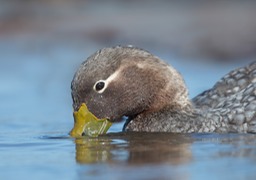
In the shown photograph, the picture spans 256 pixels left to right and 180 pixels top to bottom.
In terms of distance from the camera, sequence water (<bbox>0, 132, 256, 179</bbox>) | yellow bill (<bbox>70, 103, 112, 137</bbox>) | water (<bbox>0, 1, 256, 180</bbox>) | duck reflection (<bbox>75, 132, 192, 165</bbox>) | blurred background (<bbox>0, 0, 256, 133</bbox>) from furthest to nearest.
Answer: blurred background (<bbox>0, 0, 256, 133</bbox>) → yellow bill (<bbox>70, 103, 112, 137</bbox>) → duck reflection (<bbox>75, 132, 192, 165</bbox>) → water (<bbox>0, 1, 256, 180</bbox>) → water (<bbox>0, 132, 256, 179</bbox>)

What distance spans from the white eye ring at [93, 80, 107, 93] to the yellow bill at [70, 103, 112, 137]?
232mm

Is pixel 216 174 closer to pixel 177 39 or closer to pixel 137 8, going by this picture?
pixel 177 39

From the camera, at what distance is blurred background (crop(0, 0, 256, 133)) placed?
2006 cm

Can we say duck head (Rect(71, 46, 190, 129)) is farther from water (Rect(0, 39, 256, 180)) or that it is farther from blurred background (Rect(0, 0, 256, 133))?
blurred background (Rect(0, 0, 256, 133))

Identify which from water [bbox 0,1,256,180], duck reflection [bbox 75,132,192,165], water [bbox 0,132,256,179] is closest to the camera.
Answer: water [bbox 0,132,256,179]

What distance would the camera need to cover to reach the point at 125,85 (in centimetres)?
1314

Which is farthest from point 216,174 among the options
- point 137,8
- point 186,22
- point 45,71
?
point 137,8

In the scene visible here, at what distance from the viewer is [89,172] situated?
1014 centimetres

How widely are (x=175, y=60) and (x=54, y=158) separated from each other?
12939mm

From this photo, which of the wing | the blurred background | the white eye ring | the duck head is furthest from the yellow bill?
the blurred background

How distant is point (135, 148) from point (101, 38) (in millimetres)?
15128

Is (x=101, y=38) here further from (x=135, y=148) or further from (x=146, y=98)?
(x=135, y=148)

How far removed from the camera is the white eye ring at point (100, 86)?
41.9 feet

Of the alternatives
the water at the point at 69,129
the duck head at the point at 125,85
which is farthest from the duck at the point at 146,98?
the water at the point at 69,129
